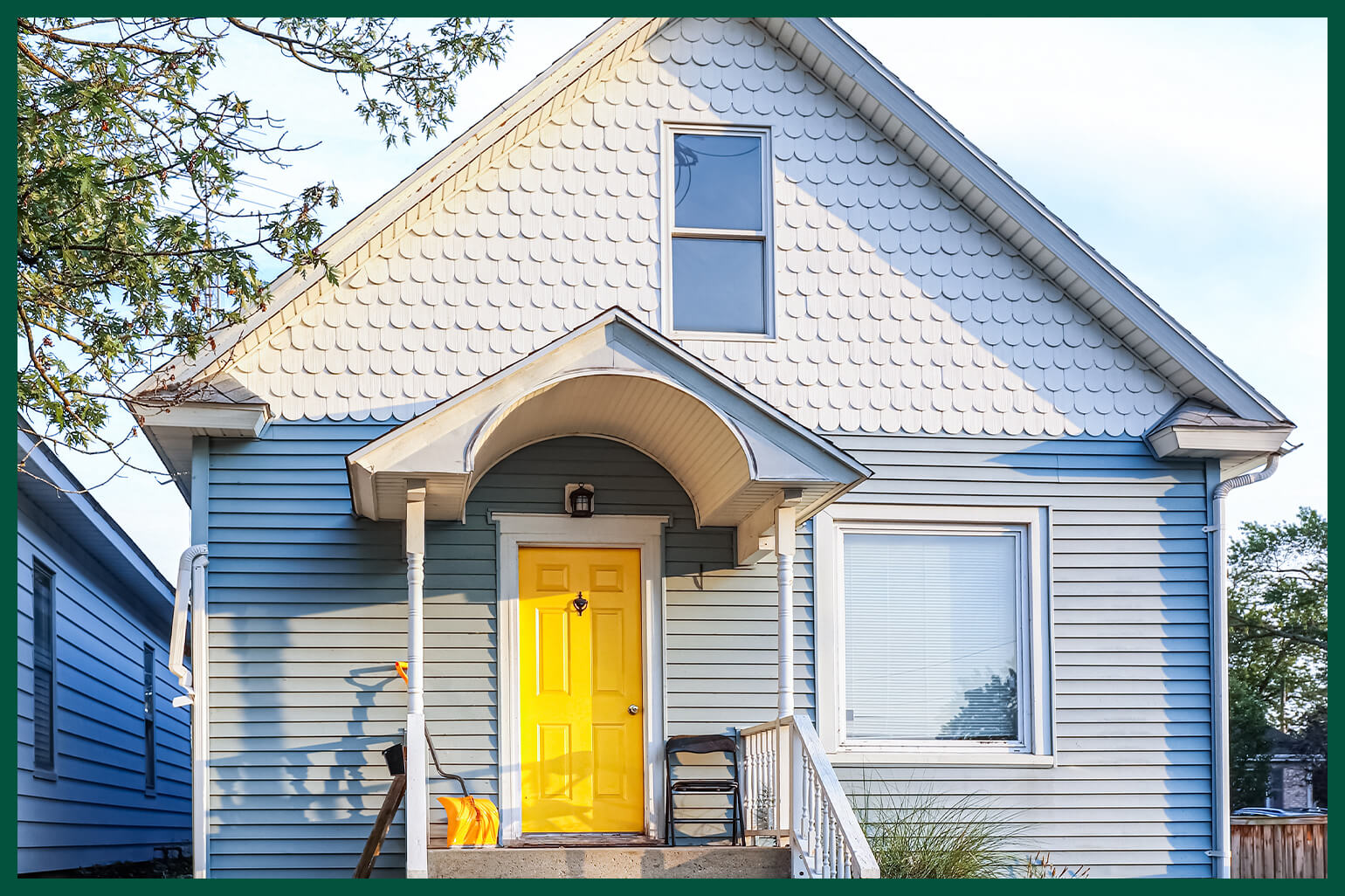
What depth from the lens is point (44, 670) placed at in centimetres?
1155

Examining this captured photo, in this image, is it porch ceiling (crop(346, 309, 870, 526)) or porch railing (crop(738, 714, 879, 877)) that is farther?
porch ceiling (crop(346, 309, 870, 526))

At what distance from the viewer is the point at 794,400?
9.45 meters

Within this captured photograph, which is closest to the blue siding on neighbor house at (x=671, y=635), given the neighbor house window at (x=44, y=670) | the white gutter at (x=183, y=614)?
the white gutter at (x=183, y=614)

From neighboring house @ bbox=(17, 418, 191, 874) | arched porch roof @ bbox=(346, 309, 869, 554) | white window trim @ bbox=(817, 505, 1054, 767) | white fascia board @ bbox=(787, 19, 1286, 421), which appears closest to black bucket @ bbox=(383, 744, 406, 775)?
arched porch roof @ bbox=(346, 309, 869, 554)

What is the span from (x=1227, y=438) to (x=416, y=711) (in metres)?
5.53

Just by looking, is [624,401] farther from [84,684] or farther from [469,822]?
[84,684]

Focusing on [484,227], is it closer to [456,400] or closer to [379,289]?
[379,289]

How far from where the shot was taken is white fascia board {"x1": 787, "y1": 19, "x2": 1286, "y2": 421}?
369 inches

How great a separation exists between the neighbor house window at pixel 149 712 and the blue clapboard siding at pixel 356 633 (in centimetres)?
769

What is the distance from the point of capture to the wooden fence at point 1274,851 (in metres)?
13.6

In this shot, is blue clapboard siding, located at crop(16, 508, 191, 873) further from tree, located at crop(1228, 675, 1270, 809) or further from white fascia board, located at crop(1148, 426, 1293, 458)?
tree, located at crop(1228, 675, 1270, 809)

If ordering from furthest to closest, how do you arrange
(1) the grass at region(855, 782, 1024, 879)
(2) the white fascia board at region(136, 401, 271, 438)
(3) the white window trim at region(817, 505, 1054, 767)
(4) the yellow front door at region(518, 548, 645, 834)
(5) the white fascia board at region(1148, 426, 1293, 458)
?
1. (5) the white fascia board at region(1148, 426, 1293, 458)
2. (3) the white window trim at region(817, 505, 1054, 767)
3. (4) the yellow front door at region(518, 548, 645, 834)
4. (1) the grass at region(855, 782, 1024, 879)
5. (2) the white fascia board at region(136, 401, 271, 438)

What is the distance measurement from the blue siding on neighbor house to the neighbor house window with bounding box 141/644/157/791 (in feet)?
25.4

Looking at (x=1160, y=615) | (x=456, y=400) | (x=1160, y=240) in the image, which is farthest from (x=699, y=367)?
(x=1160, y=240)
